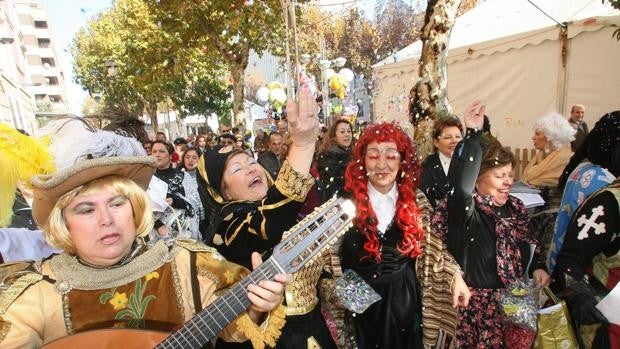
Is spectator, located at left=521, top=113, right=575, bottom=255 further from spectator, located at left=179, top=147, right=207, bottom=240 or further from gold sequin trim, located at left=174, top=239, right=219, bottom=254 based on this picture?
gold sequin trim, located at left=174, top=239, right=219, bottom=254

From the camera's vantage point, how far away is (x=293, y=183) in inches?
68.1

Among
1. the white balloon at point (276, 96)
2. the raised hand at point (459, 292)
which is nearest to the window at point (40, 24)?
the white balloon at point (276, 96)

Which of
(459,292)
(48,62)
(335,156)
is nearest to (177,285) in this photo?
(459,292)

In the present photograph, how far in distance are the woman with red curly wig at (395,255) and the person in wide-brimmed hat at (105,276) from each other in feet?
3.66

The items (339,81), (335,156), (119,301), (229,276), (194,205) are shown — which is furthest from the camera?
(339,81)

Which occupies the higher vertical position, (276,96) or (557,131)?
(276,96)

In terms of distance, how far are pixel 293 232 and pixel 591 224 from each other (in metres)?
1.77

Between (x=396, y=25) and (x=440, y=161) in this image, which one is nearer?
(x=440, y=161)

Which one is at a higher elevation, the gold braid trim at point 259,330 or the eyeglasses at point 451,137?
the eyeglasses at point 451,137

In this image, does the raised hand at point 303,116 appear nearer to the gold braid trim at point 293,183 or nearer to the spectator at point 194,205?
the gold braid trim at point 293,183

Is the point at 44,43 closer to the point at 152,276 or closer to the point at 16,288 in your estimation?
the point at 16,288

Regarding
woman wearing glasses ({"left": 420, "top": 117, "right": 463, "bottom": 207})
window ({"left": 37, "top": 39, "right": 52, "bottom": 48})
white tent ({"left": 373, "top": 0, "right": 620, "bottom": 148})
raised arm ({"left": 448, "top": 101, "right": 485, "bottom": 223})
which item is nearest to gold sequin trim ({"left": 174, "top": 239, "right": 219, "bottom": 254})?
raised arm ({"left": 448, "top": 101, "right": 485, "bottom": 223})

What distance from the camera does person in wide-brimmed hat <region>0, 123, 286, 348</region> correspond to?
4.75 ft

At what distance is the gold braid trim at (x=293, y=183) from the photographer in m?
1.73
